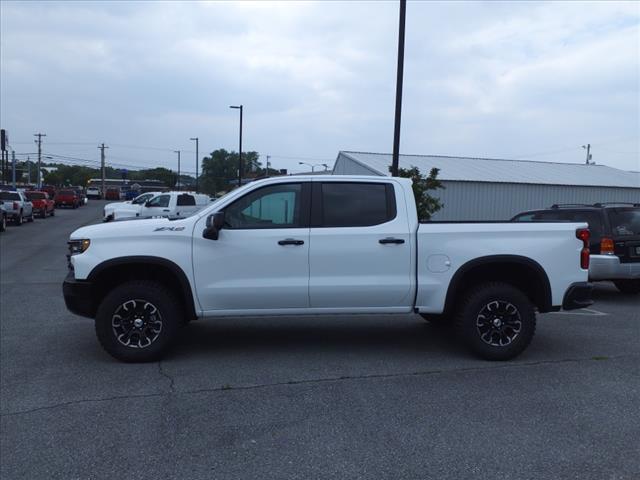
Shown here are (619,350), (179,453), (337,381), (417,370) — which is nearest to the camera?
(179,453)

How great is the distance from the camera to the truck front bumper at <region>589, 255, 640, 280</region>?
34.0 ft

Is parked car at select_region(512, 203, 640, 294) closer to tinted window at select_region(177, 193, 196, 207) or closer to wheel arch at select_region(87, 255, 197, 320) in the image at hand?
Result: wheel arch at select_region(87, 255, 197, 320)

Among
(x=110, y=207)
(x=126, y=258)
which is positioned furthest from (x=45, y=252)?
(x=126, y=258)

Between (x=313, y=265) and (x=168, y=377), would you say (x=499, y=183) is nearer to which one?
(x=313, y=265)

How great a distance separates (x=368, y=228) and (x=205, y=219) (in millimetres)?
1699

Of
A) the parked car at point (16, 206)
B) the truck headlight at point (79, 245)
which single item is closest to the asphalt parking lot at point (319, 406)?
the truck headlight at point (79, 245)

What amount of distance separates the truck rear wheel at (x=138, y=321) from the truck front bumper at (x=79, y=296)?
0.19 metres

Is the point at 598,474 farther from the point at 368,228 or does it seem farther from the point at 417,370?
A: the point at 368,228

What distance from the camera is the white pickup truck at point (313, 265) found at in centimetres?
647

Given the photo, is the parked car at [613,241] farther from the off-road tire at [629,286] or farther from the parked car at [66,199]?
the parked car at [66,199]

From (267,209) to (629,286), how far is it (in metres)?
8.13

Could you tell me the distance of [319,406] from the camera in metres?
5.29

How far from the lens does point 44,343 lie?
7.54 meters

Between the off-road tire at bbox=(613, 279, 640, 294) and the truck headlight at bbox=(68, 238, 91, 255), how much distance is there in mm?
9287
